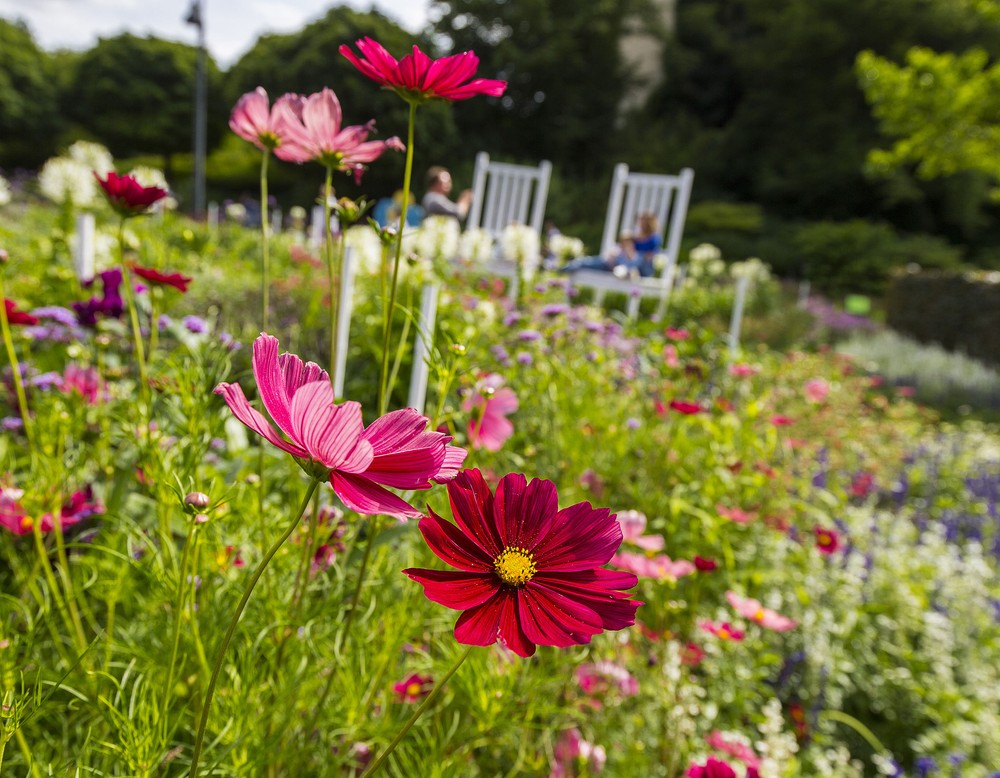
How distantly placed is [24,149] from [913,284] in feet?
65.1

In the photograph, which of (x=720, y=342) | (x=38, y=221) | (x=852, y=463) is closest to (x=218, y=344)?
(x=720, y=342)

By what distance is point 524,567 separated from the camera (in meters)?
0.40

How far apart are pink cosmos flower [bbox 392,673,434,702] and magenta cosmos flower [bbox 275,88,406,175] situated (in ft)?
2.08

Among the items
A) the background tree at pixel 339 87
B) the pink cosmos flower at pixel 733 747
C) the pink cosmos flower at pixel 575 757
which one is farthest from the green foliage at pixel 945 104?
the pink cosmos flower at pixel 575 757

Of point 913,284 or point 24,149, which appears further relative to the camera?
point 24,149

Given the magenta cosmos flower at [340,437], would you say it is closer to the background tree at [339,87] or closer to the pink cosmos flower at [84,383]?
the pink cosmos flower at [84,383]

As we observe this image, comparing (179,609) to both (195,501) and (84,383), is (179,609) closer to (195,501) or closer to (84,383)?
(195,501)

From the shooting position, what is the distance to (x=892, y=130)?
27.0 feet

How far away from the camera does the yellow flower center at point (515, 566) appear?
396 mm

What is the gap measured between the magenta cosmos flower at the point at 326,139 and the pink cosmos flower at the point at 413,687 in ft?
2.08

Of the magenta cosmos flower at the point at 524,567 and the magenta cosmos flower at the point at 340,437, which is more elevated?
the magenta cosmos flower at the point at 340,437

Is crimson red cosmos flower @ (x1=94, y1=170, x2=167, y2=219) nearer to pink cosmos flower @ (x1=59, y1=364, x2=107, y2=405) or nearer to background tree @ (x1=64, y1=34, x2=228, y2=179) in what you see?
pink cosmos flower @ (x1=59, y1=364, x2=107, y2=405)

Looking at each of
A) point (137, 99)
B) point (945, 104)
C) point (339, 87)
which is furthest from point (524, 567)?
point (137, 99)

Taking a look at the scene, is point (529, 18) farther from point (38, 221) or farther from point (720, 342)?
point (720, 342)
